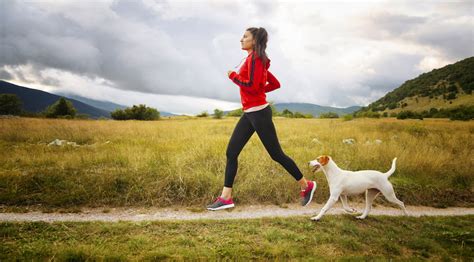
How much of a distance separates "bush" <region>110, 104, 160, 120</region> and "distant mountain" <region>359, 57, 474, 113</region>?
55685 millimetres

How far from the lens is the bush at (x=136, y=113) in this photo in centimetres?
5047

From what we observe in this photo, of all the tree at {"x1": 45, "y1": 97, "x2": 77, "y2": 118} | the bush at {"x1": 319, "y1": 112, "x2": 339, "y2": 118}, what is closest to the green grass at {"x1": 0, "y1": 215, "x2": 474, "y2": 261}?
the tree at {"x1": 45, "y1": 97, "x2": 77, "y2": 118}

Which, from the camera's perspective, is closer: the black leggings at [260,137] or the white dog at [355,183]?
the white dog at [355,183]

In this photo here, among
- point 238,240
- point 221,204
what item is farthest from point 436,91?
point 238,240

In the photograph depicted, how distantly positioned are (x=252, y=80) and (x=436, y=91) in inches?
3566

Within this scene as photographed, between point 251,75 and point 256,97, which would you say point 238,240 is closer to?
point 256,97

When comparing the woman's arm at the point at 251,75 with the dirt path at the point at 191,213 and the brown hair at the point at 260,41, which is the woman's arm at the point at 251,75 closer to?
the brown hair at the point at 260,41

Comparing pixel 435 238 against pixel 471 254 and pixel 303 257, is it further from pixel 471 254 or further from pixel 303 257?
pixel 303 257

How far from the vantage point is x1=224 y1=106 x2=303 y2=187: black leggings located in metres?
4.55

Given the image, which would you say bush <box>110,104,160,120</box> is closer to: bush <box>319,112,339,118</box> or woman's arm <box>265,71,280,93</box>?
bush <box>319,112,339,118</box>

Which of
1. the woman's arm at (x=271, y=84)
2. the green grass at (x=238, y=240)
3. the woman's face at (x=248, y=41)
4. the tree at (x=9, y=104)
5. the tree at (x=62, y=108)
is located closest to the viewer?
the green grass at (x=238, y=240)

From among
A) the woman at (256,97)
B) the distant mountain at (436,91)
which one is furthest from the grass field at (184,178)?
the distant mountain at (436,91)

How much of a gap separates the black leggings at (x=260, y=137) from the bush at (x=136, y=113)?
47.8m

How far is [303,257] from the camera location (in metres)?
3.16
